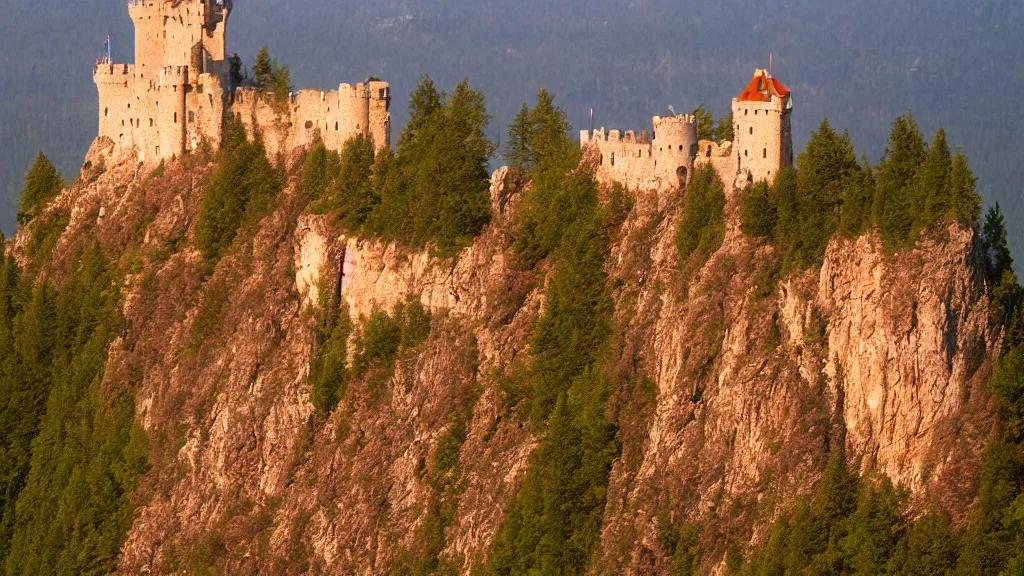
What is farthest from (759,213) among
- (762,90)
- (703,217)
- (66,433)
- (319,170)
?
(66,433)

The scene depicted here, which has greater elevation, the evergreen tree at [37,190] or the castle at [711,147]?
the evergreen tree at [37,190]

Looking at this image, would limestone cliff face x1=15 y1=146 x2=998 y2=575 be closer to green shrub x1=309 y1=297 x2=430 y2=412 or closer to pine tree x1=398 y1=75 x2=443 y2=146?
green shrub x1=309 y1=297 x2=430 y2=412

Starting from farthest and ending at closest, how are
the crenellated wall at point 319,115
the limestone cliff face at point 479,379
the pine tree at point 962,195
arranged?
the crenellated wall at point 319,115 < the limestone cliff face at point 479,379 < the pine tree at point 962,195

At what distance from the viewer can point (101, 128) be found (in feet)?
526

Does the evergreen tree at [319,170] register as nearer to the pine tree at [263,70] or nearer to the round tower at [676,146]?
the pine tree at [263,70]

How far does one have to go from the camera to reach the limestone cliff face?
417 feet

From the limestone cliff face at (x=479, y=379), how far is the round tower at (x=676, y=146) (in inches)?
63.2

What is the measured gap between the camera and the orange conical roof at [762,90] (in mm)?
133250

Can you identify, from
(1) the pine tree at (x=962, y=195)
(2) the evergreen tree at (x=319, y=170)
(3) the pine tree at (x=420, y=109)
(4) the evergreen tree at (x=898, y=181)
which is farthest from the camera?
(2) the evergreen tree at (x=319, y=170)

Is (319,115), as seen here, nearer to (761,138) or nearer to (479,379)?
(479,379)

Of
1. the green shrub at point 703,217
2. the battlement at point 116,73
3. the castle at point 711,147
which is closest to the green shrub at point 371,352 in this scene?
the castle at point 711,147

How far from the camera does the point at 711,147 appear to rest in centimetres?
13625

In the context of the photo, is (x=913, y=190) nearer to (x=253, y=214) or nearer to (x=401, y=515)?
(x=401, y=515)

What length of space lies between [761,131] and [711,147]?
13.6ft
